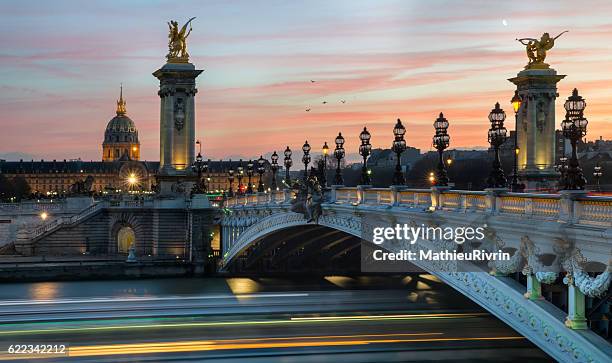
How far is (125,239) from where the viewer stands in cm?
9344

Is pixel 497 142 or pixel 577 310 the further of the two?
pixel 497 142

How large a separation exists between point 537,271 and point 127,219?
70.6m

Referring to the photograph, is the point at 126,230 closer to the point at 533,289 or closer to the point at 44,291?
the point at 44,291

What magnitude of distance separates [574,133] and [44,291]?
48240mm

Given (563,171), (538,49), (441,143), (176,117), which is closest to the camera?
(563,171)

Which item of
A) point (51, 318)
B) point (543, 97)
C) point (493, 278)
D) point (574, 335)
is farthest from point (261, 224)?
point (574, 335)

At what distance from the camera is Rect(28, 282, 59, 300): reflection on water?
200ft

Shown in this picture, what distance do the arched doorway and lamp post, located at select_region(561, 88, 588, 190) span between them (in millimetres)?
72948

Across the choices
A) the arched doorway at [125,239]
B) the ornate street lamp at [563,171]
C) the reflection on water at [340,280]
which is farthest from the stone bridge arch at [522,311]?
the arched doorway at [125,239]

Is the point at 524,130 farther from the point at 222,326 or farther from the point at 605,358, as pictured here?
the point at 605,358

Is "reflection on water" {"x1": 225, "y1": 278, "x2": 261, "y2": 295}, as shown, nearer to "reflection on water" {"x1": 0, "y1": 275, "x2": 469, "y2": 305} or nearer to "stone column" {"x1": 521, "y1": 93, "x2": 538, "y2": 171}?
"reflection on water" {"x1": 0, "y1": 275, "x2": 469, "y2": 305}

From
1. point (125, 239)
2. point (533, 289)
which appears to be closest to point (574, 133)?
point (533, 289)

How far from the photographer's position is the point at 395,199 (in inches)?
1291

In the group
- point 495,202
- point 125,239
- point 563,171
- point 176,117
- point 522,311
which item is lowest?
point 125,239
